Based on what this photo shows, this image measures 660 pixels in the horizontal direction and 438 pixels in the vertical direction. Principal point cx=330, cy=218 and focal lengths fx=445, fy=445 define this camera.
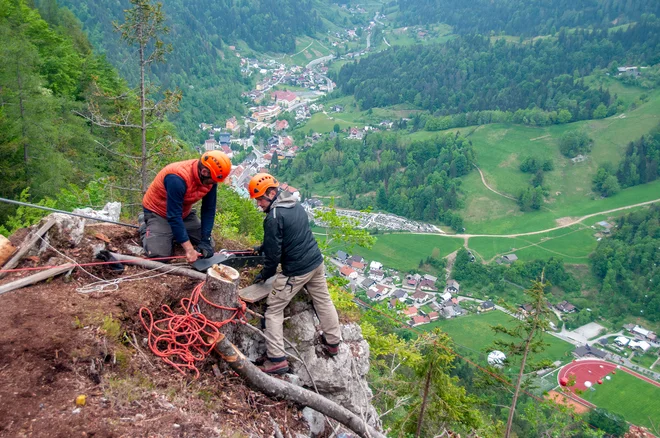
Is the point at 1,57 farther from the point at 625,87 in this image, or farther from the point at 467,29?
the point at 467,29

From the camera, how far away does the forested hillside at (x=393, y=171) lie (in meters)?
92.9

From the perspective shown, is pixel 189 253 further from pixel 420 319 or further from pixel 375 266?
pixel 375 266

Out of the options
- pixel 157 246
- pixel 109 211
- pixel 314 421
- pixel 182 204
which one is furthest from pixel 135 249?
pixel 314 421

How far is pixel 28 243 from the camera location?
18.7 feet

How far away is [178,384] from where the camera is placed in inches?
184

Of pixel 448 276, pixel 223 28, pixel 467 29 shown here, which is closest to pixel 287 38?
pixel 223 28

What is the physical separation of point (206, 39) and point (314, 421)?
15822 cm

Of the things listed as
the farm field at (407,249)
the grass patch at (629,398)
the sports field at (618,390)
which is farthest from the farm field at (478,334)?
the farm field at (407,249)

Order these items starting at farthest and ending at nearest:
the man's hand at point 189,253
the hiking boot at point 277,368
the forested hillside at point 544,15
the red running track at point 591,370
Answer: the forested hillside at point 544,15 → the red running track at point 591,370 → the man's hand at point 189,253 → the hiking boot at point 277,368

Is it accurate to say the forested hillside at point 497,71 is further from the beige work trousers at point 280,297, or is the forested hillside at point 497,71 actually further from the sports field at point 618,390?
the beige work trousers at point 280,297

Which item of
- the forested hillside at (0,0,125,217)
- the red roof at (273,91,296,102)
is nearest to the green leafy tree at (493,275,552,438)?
the forested hillside at (0,0,125,217)

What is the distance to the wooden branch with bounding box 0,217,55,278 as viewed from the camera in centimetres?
549

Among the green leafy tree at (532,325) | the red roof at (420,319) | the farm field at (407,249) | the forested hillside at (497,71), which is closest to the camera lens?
the green leafy tree at (532,325)

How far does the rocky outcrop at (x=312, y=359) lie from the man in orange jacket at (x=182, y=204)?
147 centimetres
